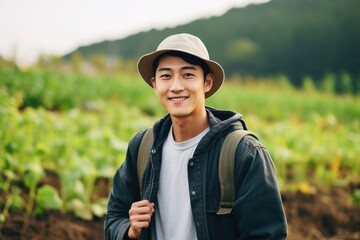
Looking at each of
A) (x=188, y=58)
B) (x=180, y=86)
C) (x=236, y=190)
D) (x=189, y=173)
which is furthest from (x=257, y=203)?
(x=188, y=58)

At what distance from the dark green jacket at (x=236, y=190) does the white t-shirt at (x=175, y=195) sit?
1.7 inches

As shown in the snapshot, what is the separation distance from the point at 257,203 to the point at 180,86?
0.69m

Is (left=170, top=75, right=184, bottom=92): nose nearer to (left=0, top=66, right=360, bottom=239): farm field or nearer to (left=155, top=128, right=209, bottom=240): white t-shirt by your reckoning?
(left=155, top=128, right=209, bottom=240): white t-shirt

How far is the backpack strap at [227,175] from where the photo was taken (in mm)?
2078

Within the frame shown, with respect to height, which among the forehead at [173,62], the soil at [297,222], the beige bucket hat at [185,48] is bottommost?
the soil at [297,222]

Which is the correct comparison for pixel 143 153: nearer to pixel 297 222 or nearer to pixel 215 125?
pixel 215 125

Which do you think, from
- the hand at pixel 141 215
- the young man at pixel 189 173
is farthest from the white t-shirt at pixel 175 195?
the hand at pixel 141 215

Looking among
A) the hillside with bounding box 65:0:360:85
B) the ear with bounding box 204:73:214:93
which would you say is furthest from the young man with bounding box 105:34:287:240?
the hillside with bounding box 65:0:360:85

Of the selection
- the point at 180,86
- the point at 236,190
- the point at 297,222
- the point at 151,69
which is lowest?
the point at 297,222

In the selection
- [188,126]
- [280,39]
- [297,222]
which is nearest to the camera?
[188,126]

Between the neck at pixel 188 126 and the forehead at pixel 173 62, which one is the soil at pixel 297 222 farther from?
the forehead at pixel 173 62

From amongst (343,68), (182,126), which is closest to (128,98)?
(182,126)

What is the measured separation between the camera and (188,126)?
2365 millimetres

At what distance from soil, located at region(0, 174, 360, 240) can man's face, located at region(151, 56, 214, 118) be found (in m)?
2.07
